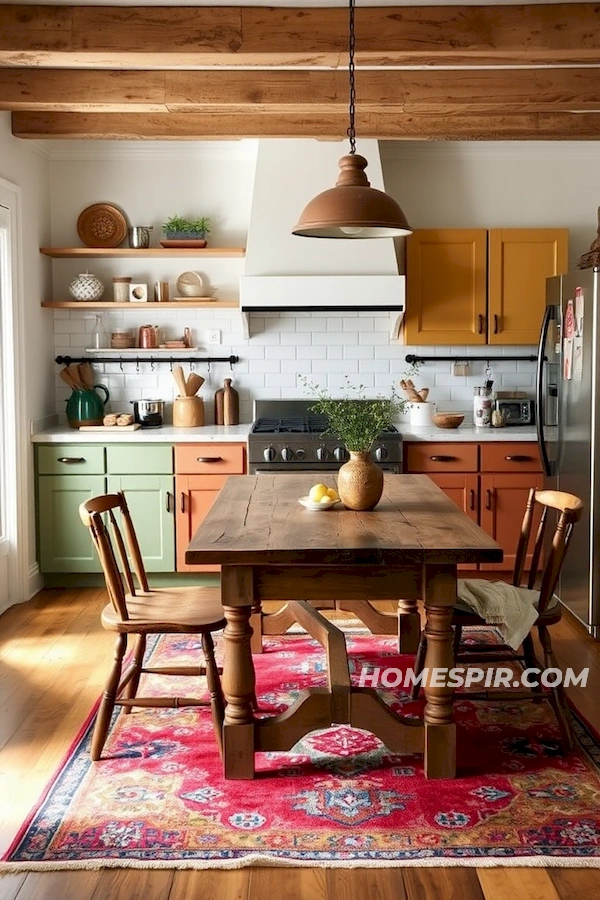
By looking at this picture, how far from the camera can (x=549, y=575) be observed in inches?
150

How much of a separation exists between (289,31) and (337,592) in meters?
2.26

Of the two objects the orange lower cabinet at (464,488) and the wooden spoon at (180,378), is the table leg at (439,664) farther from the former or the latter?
the wooden spoon at (180,378)

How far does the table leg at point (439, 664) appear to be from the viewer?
11.4 feet

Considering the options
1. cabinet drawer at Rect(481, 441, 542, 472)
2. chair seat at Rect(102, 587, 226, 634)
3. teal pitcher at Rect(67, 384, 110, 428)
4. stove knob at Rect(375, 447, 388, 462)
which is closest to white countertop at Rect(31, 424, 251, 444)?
teal pitcher at Rect(67, 384, 110, 428)

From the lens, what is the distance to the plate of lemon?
4.05 meters

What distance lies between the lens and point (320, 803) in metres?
3.34

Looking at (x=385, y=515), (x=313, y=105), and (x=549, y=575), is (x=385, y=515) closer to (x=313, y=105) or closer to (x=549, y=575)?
(x=549, y=575)

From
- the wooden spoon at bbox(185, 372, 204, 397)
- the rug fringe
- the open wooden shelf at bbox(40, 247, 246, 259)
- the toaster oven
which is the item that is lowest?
the rug fringe

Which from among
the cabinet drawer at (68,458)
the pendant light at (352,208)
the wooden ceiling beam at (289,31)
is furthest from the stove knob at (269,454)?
the pendant light at (352,208)

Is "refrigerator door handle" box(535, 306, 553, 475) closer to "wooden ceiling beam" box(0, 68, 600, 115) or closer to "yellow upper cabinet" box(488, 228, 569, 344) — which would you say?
"yellow upper cabinet" box(488, 228, 569, 344)

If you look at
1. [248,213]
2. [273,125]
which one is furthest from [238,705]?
[248,213]

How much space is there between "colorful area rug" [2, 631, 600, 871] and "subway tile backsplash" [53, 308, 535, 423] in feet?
10.1

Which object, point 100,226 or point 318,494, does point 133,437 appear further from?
point 318,494

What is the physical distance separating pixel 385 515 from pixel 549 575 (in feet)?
2.08
